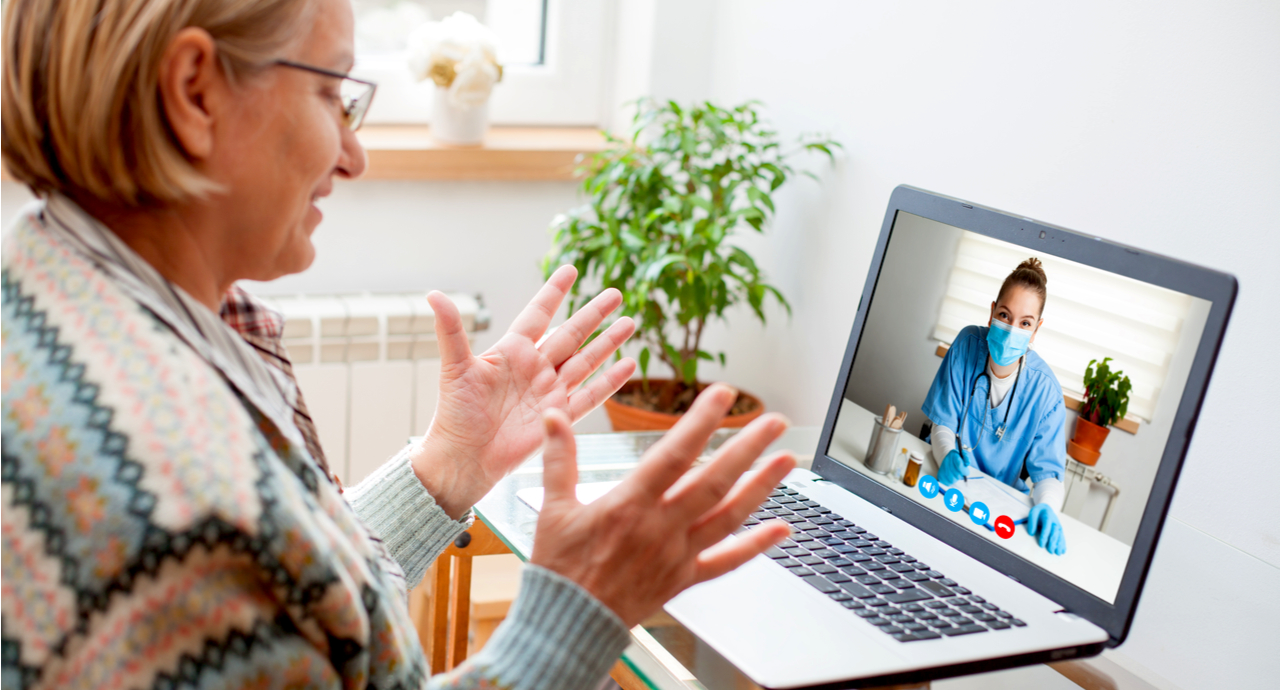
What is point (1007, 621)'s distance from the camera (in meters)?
0.78

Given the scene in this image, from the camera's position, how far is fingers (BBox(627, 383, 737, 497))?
0.62 metres

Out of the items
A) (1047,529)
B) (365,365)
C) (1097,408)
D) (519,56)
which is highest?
(519,56)

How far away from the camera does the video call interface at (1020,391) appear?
76 cm

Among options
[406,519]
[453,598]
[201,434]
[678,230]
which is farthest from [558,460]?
[678,230]

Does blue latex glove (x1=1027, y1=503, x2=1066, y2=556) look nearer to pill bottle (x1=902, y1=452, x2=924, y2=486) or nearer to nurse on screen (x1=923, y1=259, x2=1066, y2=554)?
nurse on screen (x1=923, y1=259, x2=1066, y2=554)

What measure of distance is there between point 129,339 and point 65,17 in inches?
7.2

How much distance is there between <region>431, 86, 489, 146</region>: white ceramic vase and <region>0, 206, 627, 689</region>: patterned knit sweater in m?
1.46

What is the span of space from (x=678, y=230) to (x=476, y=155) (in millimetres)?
567

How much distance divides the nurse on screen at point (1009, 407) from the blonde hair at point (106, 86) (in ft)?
1.95

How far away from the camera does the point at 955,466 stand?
2.91ft

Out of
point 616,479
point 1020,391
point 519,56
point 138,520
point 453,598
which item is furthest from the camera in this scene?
point 519,56

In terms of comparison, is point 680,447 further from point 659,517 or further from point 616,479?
point 616,479

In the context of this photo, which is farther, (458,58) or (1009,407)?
(458,58)

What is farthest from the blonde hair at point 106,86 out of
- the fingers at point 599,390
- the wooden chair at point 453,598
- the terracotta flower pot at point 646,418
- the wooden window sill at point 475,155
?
the wooden window sill at point 475,155
